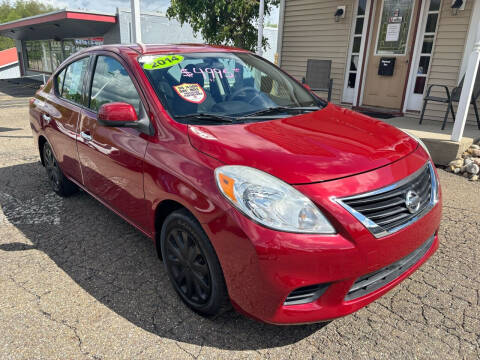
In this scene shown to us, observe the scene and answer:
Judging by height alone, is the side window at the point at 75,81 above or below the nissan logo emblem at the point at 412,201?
above

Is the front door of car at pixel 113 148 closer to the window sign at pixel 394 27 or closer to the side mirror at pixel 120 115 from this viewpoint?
the side mirror at pixel 120 115

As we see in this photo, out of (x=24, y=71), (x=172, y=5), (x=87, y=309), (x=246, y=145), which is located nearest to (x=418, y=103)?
(x=246, y=145)

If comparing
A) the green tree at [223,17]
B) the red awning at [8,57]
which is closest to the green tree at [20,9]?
the red awning at [8,57]

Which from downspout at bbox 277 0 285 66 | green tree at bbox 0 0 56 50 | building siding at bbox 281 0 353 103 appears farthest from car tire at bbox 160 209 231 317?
green tree at bbox 0 0 56 50

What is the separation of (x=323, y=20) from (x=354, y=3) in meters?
0.86

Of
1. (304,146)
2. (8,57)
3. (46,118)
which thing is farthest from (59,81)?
(8,57)

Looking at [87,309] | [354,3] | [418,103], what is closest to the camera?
[87,309]

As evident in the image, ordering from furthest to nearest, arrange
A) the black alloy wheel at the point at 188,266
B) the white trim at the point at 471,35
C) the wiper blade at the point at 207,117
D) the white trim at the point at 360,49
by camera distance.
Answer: the white trim at the point at 360,49 < the white trim at the point at 471,35 < the wiper blade at the point at 207,117 < the black alloy wheel at the point at 188,266

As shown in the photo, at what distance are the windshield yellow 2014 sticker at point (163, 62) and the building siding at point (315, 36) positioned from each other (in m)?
6.51

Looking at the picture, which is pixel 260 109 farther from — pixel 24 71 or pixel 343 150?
pixel 24 71

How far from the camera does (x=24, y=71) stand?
31.7 meters

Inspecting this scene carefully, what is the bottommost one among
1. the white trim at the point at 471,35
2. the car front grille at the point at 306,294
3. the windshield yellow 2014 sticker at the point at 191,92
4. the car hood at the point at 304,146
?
the car front grille at the point at 306,294

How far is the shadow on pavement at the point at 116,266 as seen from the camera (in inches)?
86.7

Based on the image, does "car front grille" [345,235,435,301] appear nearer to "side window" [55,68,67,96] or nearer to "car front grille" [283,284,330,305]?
"car front grille" [283,284,330,305]
